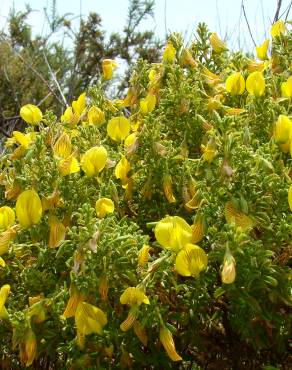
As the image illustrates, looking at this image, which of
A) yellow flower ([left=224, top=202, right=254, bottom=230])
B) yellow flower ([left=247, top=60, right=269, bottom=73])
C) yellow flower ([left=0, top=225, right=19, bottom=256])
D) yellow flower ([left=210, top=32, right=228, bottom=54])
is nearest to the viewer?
yellow flower ([left=224, top=202, right=254, bottom=230])

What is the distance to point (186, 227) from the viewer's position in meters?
1.20

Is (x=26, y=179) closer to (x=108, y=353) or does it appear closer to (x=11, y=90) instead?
(x=108, y=353)

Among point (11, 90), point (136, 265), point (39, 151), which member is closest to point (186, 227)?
point (136, 265)

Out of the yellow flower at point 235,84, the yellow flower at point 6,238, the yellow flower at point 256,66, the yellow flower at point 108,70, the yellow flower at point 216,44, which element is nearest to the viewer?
the yellow flower at point 6,238

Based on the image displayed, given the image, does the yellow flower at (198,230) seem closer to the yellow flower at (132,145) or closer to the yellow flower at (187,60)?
the yellow flower at (132,145)

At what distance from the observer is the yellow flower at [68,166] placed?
4.66 ft

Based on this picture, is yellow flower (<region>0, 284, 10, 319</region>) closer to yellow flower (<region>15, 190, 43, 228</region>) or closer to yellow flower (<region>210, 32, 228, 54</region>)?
yellow flower (<region>15, 190, 43, 228</region>)

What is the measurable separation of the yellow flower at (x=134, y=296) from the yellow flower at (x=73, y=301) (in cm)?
8

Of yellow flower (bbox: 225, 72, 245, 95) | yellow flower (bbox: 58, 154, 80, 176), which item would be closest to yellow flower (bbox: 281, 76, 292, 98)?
yellow flower (bbox: 225, 72, 245, 95)

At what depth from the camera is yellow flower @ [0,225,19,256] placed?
4.63ft

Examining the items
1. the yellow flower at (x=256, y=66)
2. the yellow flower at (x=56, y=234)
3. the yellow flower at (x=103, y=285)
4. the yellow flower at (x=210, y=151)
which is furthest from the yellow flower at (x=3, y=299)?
the yellow flower at (x=256, y=66)

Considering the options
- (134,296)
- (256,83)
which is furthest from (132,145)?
(134,296)

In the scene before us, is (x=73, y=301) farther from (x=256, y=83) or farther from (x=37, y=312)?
(x=256, y=83)

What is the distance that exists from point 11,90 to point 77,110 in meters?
6.07
